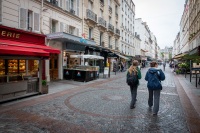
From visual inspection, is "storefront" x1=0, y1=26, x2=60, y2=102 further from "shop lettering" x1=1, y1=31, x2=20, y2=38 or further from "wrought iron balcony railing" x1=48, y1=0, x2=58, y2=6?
"wrought iron balcony railing" x1=48, y1=0, x2=58, y2=6

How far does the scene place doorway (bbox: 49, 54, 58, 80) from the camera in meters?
14.0

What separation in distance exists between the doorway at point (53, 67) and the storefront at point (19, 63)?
4.90 metres

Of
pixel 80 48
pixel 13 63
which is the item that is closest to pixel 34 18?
pixel 13 63

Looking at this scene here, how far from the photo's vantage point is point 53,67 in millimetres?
14297

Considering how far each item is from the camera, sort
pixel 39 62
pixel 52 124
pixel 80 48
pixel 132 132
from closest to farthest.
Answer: pixel 132 132 < pixel 52 124 < pixel 39 62 < pixel 80 48

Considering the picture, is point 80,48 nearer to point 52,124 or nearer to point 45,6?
point 45,6

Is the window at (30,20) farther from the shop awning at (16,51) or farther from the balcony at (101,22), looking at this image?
the balcony at (101,22)

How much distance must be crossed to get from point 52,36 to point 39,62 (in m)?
4.11

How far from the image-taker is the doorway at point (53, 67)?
46.1 ft

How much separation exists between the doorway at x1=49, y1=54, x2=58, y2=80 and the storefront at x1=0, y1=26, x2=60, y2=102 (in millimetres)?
4901

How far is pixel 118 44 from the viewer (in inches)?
1207

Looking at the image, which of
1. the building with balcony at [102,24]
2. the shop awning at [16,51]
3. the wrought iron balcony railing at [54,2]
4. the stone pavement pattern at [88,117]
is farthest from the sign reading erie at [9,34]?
the building with balcony at [102,24]

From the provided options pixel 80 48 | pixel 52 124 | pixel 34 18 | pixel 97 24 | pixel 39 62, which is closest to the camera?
pixel 52 124

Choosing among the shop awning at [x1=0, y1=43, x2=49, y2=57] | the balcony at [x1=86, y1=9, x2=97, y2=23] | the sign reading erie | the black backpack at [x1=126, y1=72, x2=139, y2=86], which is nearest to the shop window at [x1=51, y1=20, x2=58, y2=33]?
the balcony at [x1=86, y1=9, x2=97, y2=23]
